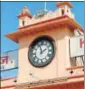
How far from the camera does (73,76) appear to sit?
24500mm

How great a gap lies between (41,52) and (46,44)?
18.3 inches

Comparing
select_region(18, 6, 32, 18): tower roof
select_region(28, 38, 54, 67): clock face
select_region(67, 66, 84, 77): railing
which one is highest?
select_region(18, 6, 32, 18): tower roof

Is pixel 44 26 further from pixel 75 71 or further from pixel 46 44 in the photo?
pixel 75 71

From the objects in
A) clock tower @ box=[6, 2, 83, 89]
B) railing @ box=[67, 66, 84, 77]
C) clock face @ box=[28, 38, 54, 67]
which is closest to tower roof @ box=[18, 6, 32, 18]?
clock tower @ box=[6, 2, 83, 89]

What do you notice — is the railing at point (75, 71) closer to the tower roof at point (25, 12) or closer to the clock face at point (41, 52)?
the clock face at point (41, 52)

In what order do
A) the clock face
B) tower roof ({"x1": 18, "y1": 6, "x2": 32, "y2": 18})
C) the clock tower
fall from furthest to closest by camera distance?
1. tower roof ({"x1": 18, "y1": 6, "x2": 32, "y2": 18})
2. the clock face
3. the clock tower

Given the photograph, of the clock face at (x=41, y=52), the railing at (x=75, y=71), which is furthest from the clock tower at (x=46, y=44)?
the railing at (x=75, y=71)

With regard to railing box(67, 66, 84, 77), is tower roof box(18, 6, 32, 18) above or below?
above

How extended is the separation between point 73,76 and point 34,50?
289 centimetres

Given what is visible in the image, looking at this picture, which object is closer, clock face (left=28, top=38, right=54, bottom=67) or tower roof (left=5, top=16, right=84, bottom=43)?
tower roof (left=5, top=16, right=84, bottom=43)

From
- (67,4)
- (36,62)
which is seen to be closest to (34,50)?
(36,62)

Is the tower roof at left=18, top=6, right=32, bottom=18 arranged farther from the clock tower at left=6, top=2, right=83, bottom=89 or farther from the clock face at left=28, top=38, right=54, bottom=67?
the clock face at left=28, top=38, right=54, bottom=67

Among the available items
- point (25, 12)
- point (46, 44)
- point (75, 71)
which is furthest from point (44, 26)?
point (75, 71)

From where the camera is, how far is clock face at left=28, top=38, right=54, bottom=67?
1021 inches
